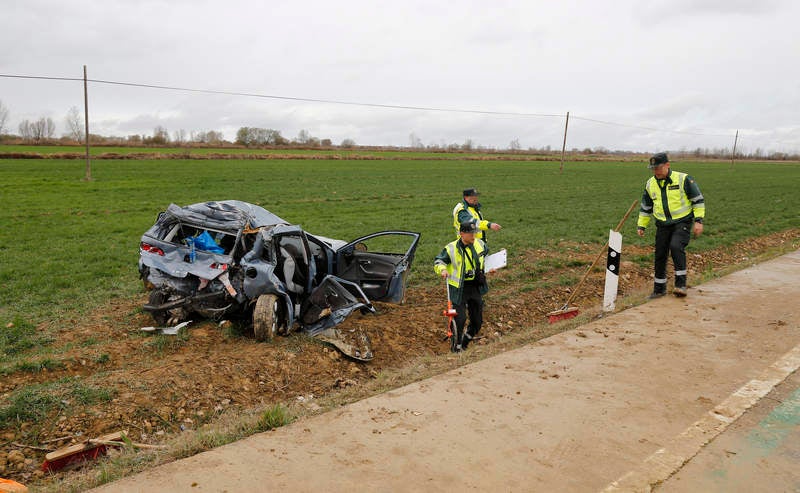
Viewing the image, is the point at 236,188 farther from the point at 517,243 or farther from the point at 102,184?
the point at 517,243

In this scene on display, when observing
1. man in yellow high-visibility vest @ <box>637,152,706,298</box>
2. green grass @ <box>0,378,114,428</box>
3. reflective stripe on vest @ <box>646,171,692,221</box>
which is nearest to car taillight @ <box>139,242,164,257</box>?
green grass @ <box>0,378,114,428</box>

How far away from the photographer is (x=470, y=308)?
272 inches

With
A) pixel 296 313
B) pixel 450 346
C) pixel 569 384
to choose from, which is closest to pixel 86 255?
pixel 296 313

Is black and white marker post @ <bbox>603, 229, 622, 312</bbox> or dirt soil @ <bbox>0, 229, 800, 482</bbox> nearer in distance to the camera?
dirt soil @ <bbox>0, 229, 800, 482</bbox>

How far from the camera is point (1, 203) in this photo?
20.0 metres

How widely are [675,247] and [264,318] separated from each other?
18.6 ft

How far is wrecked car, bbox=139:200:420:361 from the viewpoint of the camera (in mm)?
6703

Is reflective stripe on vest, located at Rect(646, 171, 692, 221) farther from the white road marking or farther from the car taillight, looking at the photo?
the car taillight

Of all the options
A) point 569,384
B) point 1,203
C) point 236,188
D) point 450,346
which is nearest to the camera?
point 569,384

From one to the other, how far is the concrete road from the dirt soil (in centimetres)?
114

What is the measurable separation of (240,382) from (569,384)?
3.32 m

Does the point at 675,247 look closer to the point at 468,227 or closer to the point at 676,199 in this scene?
the point at 676,199

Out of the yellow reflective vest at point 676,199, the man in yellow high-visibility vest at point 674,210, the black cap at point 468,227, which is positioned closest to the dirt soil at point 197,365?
the black cap at point 468,227

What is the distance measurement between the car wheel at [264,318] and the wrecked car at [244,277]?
0.01 meters
